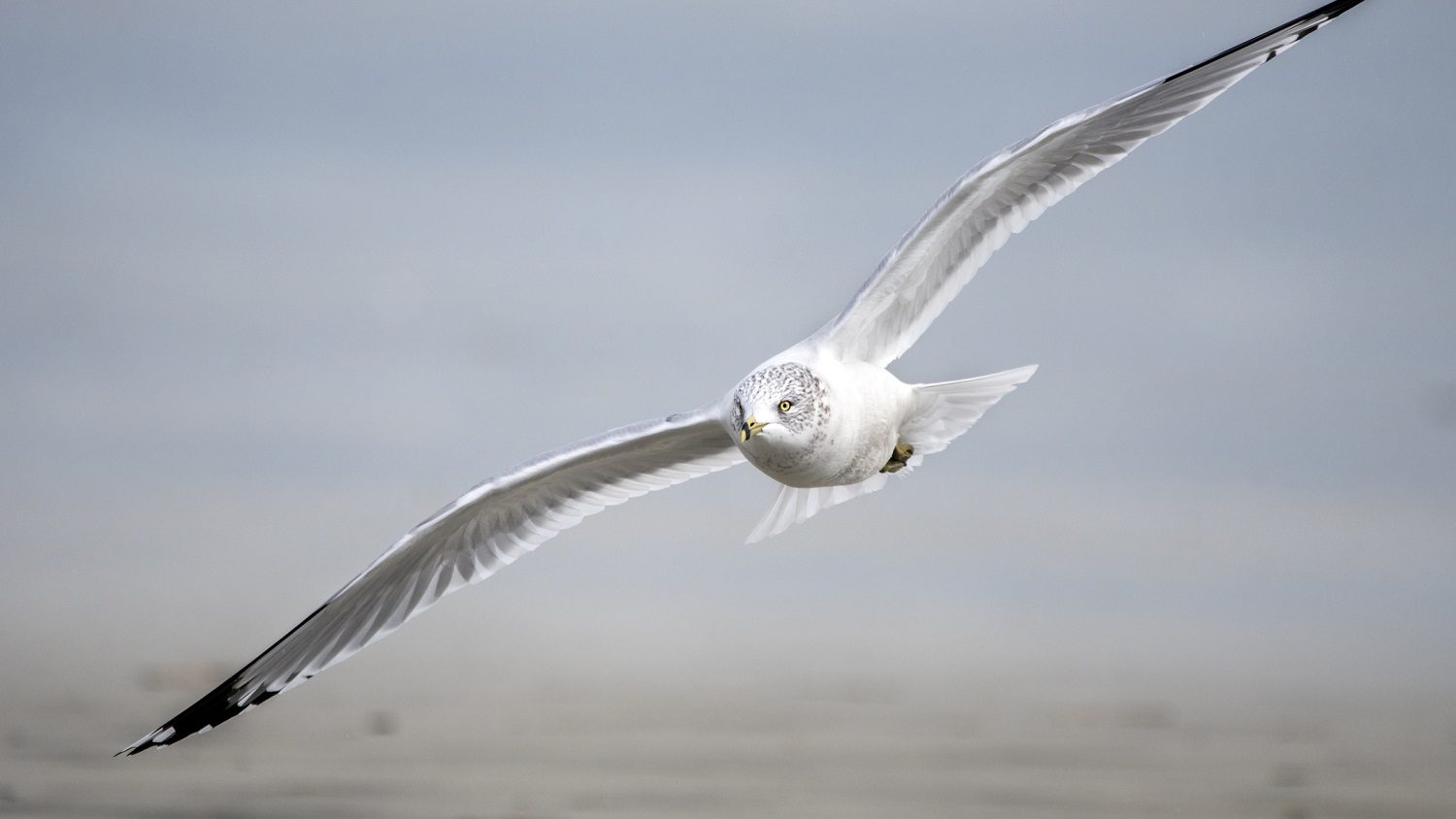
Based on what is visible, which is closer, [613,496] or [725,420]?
[725,420]

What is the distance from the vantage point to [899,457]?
12.1ft

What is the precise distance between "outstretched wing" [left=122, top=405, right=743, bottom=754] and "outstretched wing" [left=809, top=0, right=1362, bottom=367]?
0.45 m

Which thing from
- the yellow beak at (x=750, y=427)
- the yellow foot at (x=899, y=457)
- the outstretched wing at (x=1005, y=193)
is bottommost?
the yellow beak at (x=750, y=427)

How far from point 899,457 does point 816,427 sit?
20.2 inches

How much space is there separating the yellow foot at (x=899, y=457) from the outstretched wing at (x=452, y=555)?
0.37 metres

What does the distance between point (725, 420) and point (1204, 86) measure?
124cm

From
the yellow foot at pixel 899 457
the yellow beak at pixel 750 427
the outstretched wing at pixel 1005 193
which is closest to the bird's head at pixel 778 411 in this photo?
the yellow beak at pixel 750 427

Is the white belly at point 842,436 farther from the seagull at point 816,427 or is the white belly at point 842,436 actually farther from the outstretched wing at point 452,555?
the outstretched wing at point 452,555

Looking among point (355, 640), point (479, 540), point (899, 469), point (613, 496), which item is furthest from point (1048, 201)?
point (355, 640)

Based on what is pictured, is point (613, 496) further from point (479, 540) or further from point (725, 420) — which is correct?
point (725, 420)

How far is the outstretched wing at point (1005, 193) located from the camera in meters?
3.40

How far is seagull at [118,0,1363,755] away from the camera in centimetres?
332

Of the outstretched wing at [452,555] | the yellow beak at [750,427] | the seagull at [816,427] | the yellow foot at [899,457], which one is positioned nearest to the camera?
the yellow beak at [750,427]

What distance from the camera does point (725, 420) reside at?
3.38 m
